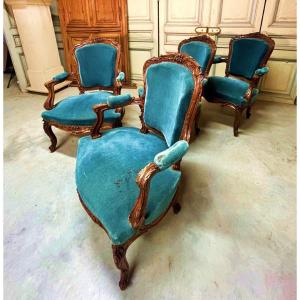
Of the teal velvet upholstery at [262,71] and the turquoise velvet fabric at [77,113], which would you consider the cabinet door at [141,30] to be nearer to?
the teal velvet upholstery at [262,71]

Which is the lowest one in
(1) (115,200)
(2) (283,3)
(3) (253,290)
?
(3) (253,290)

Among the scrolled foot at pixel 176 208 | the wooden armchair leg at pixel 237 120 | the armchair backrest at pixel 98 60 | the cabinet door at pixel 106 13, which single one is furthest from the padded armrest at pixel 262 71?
the cabinet door at pixel 106 13

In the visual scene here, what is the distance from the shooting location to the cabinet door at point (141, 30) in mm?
3084

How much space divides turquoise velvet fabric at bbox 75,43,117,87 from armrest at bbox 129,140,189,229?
145 cm

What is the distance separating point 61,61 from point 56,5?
822 millimetres

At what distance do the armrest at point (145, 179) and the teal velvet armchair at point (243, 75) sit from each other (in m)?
1.54

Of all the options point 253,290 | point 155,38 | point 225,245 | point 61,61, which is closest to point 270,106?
point 155,38

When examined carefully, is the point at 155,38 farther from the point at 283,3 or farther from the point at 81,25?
the point at 283,3

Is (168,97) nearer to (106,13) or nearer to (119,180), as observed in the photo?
(119,180)

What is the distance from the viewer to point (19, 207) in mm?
1492

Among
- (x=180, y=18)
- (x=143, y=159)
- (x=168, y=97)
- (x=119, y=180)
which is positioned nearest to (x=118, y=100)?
(x=168, y=97)

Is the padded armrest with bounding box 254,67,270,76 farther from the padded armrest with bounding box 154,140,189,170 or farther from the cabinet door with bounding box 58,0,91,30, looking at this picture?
the cabinet door with bounding box 58,0,91,30

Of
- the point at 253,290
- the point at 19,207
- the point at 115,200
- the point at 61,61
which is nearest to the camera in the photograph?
the point at 115,200

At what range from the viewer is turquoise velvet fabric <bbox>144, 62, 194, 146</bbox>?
1.08 metres
